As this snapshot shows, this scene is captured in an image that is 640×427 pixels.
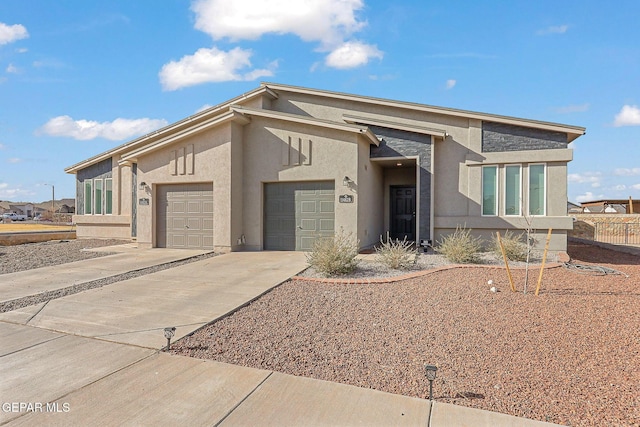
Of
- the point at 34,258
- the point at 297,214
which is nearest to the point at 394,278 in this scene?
the point at 297,214

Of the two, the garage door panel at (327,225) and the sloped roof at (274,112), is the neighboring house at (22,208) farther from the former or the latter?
the garage door panel at (327,225)

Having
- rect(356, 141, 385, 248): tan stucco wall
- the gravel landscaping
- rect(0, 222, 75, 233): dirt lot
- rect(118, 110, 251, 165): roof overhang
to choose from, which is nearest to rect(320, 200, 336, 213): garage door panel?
rect(356, 141, 385, 248): tan stucco wall

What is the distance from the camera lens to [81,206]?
65.0 ft

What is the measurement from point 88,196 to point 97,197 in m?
0.72

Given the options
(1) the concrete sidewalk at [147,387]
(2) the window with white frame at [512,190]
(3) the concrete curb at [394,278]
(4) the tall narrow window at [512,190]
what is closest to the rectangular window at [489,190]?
(2) the window with white frame at [512,190]

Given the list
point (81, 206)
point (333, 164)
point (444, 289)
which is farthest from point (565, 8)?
point (81, 206)

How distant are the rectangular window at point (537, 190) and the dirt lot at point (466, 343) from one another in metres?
5.47

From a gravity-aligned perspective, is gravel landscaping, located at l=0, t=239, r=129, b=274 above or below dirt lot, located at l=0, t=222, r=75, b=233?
below

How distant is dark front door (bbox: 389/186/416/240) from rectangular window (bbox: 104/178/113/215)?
14.4 metres

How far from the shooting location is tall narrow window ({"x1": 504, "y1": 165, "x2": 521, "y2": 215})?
12.5m

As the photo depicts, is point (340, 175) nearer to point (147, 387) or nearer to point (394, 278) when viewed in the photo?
point (394, 278)

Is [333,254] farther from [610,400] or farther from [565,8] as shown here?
[565,8]

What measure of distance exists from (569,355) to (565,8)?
407 inches

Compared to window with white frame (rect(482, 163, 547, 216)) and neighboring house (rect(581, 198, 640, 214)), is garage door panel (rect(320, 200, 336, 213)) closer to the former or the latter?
window with white frame (rect(482, 163, 547, 216))
